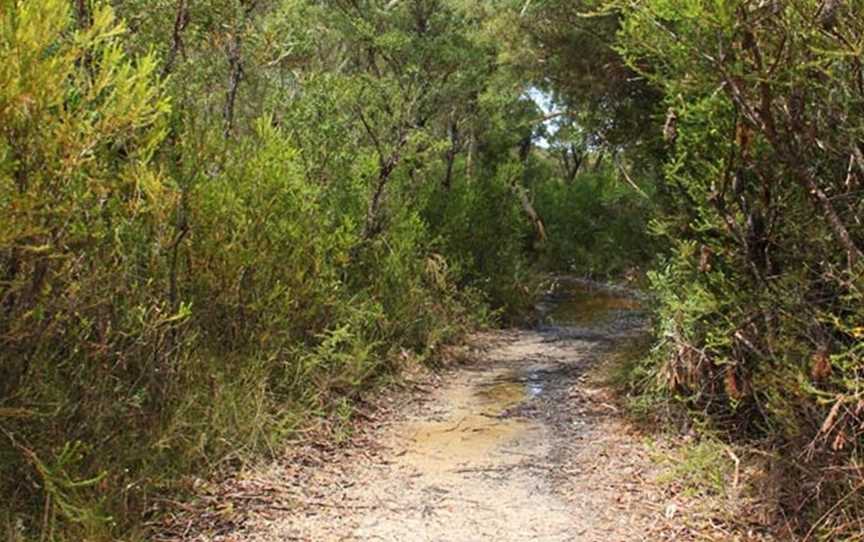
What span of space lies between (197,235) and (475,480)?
258cm

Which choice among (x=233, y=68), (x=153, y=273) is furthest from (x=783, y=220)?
(x=233, y=68)

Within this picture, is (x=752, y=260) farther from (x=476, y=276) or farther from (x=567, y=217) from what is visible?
(x=567, y=217)

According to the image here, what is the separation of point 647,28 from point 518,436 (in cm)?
348

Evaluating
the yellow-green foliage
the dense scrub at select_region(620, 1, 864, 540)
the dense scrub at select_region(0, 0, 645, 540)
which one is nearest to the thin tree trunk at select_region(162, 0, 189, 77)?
the dense scrub at select_region(0, 0, 645, 540)

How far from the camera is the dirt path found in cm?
455

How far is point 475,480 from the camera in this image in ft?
17.8

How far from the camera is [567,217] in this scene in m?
22.3

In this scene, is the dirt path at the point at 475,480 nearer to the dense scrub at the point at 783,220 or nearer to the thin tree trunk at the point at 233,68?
the dense scrub at the point at 783,220

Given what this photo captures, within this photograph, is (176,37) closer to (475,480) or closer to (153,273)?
(153,273)

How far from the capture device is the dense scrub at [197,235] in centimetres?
358

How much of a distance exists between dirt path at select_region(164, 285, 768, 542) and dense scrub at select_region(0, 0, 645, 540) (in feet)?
1.51

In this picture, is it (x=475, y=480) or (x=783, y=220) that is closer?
(x=783, y=220)

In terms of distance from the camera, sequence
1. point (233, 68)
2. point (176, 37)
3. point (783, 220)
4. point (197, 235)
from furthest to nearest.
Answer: point (233, 68)
point (197, 235)
point (176, 37)
point (783, 220)

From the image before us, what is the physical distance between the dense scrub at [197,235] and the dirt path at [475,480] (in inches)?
18.1
